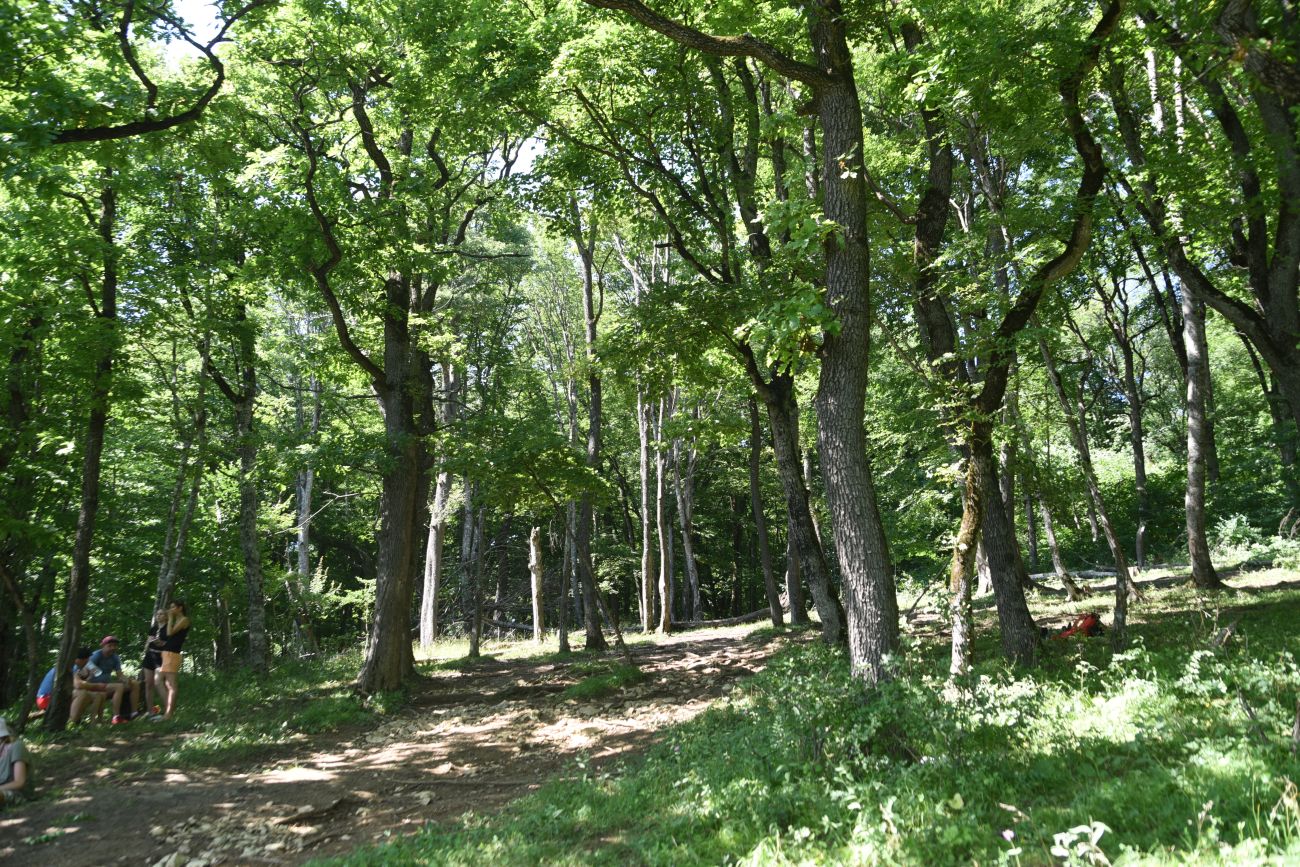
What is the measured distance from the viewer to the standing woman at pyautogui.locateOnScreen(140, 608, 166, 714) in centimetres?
1069

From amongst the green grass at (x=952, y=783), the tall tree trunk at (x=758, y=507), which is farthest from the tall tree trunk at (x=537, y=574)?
the green grass at (x=952, y=783)

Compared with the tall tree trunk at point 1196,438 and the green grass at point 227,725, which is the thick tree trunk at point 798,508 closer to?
the tall tree trunk at point 1196,438

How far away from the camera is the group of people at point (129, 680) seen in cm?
1035

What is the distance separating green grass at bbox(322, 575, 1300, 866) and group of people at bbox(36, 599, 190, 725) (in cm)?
712

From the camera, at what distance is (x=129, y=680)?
1074 centimetres

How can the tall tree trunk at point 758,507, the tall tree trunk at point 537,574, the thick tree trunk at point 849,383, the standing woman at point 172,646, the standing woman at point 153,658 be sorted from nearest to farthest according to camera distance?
the thick tree trunk at point 849,383 → the standing woman at point 172,646 → the standing woman at point 153,658 → the tall tree trunk at point 758,507 → the tall tree trunk at point 537,574

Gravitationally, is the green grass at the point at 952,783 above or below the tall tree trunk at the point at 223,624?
below

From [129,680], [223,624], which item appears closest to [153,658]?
[129,680]

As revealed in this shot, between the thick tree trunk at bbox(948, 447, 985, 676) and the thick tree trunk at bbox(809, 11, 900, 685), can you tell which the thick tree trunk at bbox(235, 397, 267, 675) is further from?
the thick tree trunk at bbox(948, 447, 985, 676)

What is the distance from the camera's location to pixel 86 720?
10.7 meters

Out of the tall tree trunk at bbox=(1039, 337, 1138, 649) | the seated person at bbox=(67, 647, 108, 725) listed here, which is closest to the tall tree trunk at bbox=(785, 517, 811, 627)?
the tall tree trunk at bbox=(1039, 337, 1138, 649)

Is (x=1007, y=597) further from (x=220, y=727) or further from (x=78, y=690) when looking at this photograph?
(x=78, y=690)

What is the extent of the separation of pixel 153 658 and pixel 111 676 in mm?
649

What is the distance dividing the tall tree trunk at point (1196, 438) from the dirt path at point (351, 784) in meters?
8.10
